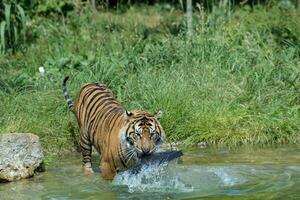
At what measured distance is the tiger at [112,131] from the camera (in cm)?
688

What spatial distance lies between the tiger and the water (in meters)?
0.15

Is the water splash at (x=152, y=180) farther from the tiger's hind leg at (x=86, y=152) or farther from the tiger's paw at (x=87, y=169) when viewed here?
the tiger's hind leg at (x=86, y=152)

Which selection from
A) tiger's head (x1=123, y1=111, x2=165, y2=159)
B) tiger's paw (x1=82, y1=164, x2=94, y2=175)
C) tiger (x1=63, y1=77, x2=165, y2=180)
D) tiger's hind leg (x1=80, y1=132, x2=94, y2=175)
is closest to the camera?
tiger's head (x1=123, y1=111, x2=165, y2=159)

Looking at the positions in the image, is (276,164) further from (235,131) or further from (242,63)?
(242,63)

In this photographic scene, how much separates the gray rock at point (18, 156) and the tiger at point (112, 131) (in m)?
0.55

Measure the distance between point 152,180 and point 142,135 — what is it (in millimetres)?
485

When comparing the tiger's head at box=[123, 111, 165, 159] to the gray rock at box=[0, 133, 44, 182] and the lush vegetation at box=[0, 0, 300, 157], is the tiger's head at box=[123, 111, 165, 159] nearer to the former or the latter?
the gray rock at box=[0, 133, 44, 182]

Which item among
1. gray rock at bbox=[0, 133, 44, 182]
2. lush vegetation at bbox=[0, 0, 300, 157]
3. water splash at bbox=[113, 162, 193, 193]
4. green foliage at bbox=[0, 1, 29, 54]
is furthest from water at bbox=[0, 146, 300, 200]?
green foliage at bbox=[0, 1, 29, 54]

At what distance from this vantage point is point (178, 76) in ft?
32.6

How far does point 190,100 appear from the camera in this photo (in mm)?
9469

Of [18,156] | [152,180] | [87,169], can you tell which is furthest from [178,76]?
[152,180]

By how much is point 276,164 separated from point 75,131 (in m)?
2.39

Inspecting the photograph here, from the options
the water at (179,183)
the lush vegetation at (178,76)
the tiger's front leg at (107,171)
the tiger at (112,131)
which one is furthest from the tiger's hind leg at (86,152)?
the lush vegetation at (178,76)

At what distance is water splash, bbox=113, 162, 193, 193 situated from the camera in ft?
22.8
